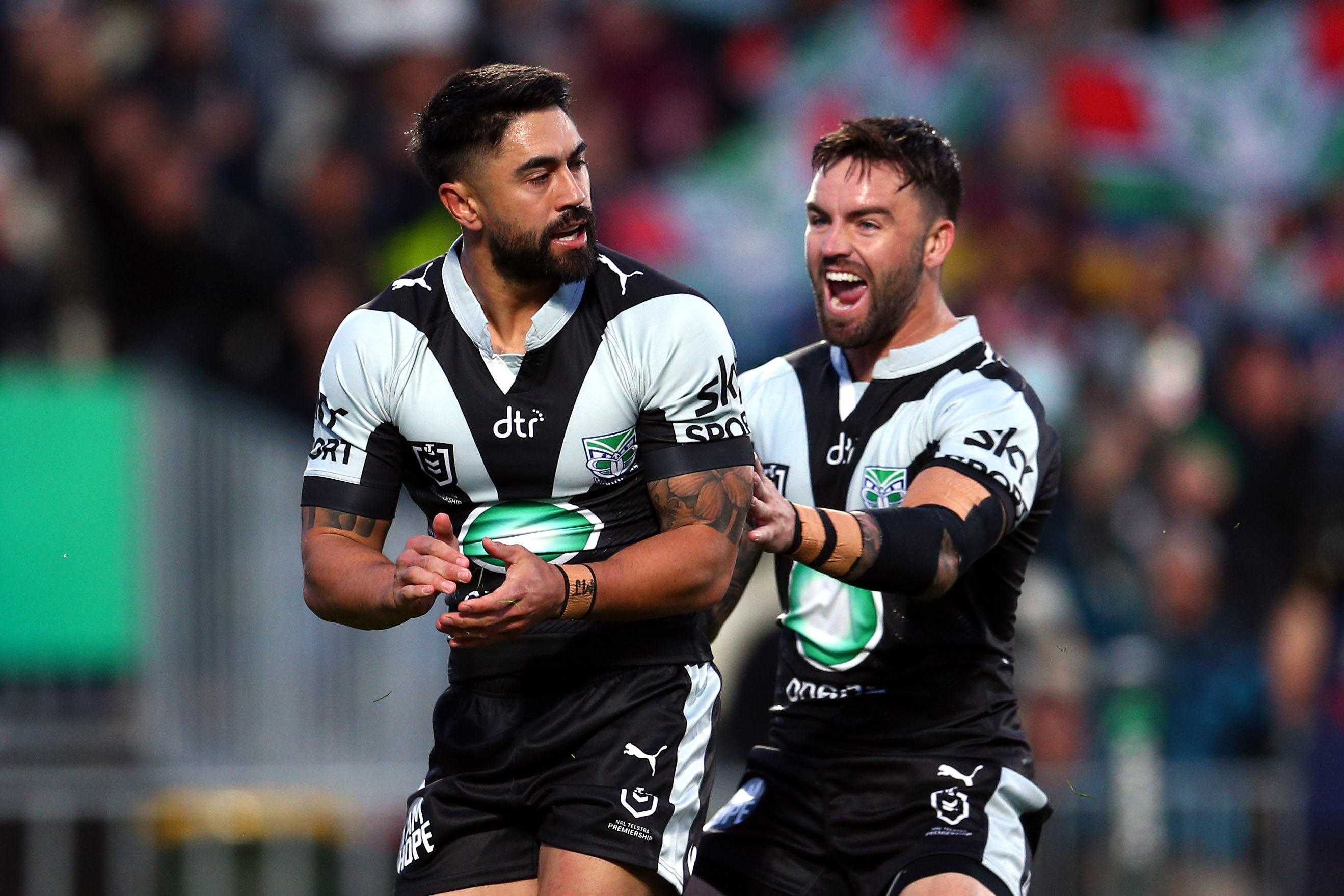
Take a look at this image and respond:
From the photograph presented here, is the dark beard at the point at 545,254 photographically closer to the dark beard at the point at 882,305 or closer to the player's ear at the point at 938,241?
the dark beard at the point at 882,305

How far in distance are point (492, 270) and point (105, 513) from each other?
15.4 ft

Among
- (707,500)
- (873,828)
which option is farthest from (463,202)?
(873,828)

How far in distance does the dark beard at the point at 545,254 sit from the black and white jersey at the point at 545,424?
0.27 feet

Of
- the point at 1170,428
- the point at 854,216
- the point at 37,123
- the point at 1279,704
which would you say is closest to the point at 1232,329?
the point at 1170,428

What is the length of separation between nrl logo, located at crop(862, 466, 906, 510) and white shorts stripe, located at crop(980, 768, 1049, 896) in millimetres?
786

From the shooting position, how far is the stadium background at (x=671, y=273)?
8109 millimetres

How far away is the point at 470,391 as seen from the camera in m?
3.95

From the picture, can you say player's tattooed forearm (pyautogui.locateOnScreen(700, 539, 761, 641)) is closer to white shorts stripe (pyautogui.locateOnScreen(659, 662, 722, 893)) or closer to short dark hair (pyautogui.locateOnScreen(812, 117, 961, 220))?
white shorts stripe (pyautogui.locateOnScreen(659, 662, 722, 893))

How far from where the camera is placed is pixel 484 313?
159 inches

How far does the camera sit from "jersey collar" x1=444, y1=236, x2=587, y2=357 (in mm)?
3980

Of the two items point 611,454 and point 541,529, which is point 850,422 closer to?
point 611,454

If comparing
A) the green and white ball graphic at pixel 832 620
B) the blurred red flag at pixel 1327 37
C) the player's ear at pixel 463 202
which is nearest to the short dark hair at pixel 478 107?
the player's ear at pixel 463 202

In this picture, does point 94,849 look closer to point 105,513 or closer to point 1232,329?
point 105,513

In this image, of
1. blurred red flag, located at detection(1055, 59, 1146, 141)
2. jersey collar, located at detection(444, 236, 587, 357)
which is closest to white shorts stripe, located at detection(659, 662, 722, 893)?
jersey collar, located at detection(444, 236, 587, 357)
